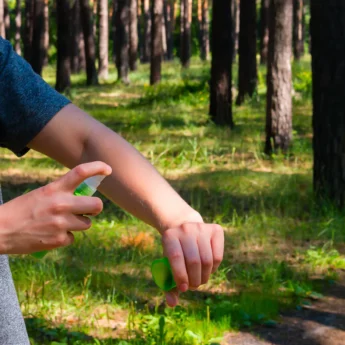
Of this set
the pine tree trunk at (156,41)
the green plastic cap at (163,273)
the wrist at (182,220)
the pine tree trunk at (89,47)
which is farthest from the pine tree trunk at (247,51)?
the green plastic cap at (163,273)

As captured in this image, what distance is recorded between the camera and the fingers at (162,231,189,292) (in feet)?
4.05

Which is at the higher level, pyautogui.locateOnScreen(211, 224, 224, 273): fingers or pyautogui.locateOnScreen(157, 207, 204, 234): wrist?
pyautogui.locateOnScreen(157, 207, 204, 234): wrist

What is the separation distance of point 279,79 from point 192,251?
357 inches

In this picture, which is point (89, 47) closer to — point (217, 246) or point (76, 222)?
point (217, 246)

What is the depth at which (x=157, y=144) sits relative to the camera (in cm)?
1082

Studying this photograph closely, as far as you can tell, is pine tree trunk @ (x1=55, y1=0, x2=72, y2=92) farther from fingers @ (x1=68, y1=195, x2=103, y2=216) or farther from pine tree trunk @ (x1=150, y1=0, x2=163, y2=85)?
fingers @ (x1=68, y1=195, x2=103, y2=216)

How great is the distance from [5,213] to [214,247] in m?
0.36

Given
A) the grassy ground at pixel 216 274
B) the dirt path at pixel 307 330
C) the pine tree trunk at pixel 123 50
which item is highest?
the pine tree trunk at pixel 123 50

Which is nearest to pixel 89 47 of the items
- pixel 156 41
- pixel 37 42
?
pixel 37 42

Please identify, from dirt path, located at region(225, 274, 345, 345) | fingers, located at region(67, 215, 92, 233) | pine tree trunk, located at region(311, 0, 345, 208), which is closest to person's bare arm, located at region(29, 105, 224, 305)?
fingers, located at region(67, 215, 92, 233)

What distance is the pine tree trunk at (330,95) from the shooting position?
715 cm

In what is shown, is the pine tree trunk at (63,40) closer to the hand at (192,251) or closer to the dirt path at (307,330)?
the dirt path at (307,330)

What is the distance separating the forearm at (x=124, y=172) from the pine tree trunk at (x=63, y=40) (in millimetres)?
16219

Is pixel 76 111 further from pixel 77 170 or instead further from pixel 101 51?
pixel 101 51
